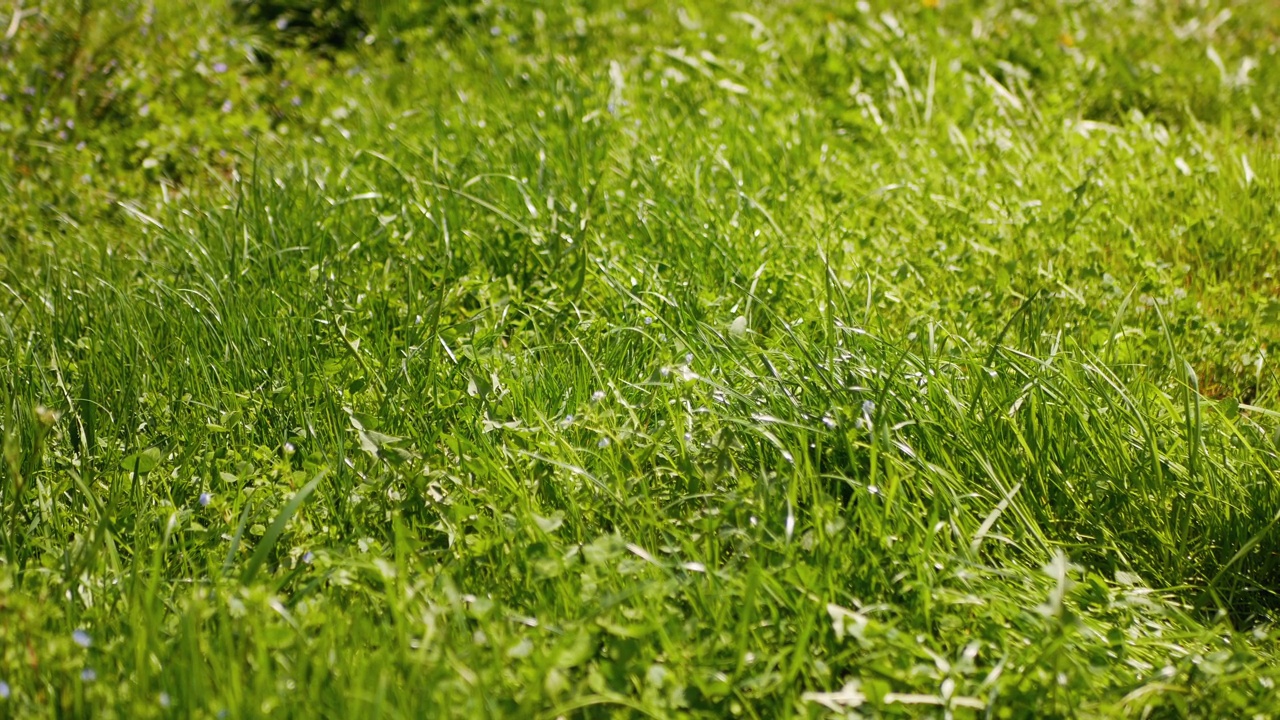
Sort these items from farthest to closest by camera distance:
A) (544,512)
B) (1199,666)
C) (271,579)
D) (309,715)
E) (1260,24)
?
1. (1260,24)
2. (544,512)
3. (271,579)
4. (1199,666)
5. (309,715)

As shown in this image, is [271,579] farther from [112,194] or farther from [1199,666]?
[112,194]

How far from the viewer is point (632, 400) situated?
269 centimetres

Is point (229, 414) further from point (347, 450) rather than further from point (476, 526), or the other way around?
point (476, 526)

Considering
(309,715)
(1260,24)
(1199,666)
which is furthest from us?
(1260,24)

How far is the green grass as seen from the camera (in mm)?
1942

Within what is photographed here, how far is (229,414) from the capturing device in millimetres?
2584

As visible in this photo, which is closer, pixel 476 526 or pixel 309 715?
pixel 309 715

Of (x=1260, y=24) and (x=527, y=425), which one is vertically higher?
(x=1260, y=24)

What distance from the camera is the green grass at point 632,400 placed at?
1.94 metres

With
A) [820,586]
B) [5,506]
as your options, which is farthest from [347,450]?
[820,586]

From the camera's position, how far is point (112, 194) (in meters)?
4.21

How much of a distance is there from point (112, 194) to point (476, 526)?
2.71 metres

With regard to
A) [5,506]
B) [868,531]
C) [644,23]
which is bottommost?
[5,506]

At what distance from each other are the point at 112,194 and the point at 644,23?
2529 millimetres
